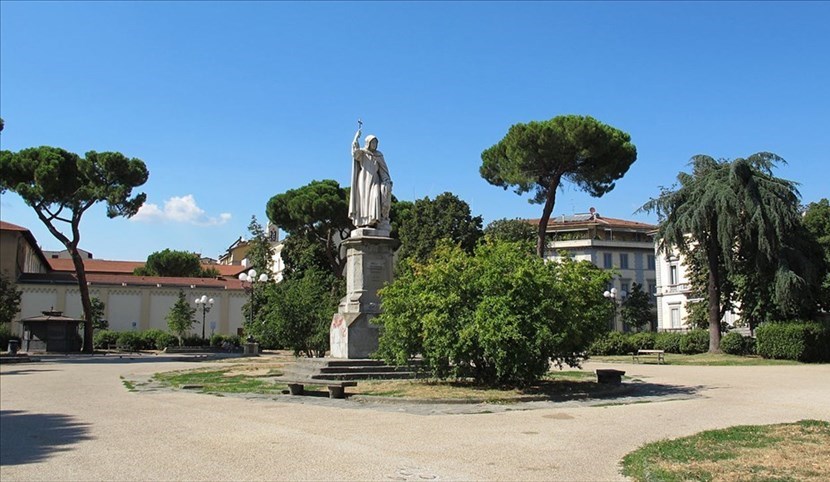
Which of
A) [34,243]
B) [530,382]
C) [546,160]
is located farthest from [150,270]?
[530,382]

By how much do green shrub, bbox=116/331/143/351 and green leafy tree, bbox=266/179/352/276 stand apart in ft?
42.0

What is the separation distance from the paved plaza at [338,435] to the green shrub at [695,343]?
833 inches

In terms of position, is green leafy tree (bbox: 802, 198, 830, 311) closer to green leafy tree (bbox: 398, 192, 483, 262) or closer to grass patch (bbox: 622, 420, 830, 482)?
green leafy tree (bbox: 398, 192, 483, 262)

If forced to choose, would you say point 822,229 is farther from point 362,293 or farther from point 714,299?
point 362,293

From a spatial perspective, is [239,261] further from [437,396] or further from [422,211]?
[437,396]

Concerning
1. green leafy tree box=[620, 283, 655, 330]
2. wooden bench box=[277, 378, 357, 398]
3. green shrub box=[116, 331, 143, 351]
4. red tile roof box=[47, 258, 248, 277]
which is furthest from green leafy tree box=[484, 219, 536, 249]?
wooden bench box=[277, 378, 357, 398]

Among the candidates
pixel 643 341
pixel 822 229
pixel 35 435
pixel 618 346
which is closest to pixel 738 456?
pixel 35 435

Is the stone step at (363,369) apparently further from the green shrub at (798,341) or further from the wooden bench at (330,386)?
the green shrub at (798,341)

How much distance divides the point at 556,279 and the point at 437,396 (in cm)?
350

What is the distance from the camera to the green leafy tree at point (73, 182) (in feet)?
123

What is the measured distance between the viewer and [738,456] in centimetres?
668

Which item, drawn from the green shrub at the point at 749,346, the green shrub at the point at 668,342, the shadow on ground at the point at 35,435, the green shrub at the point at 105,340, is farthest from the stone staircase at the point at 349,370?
the green shrub at the point at 105,340

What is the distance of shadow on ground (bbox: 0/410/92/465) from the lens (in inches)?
296

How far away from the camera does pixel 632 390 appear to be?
13930 mm
